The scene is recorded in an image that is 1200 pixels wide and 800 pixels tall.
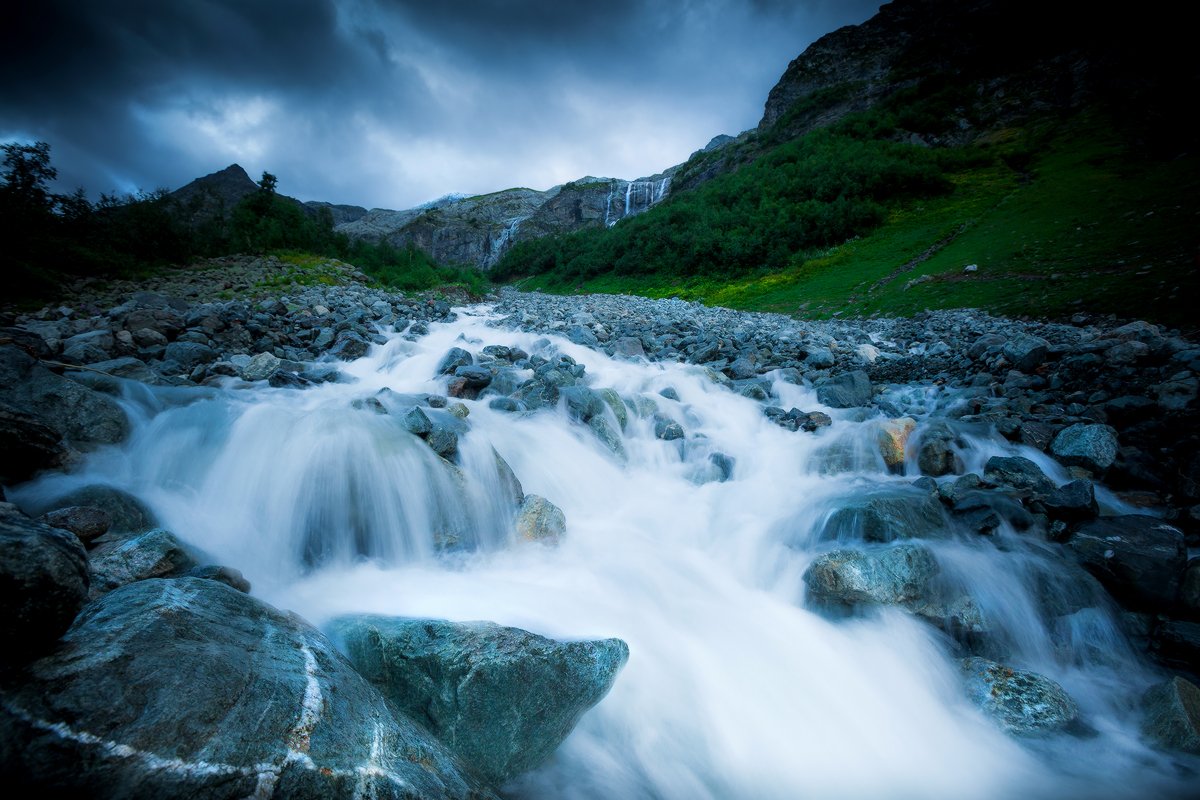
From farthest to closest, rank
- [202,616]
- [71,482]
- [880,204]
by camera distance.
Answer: [880,204] → [71,482] → [202,616]

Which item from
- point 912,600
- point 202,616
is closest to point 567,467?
point 912,600

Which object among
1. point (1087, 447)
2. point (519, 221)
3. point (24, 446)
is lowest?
point (24, 446)

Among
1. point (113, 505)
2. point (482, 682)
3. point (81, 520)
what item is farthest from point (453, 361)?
point (482, 682)

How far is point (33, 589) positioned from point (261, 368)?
276 inches

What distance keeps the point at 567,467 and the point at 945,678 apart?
4.34 m

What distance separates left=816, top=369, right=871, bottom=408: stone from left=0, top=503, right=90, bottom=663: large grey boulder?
8572 millimetres

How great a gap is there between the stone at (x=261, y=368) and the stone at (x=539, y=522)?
515cm

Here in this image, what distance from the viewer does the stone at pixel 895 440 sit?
579cm

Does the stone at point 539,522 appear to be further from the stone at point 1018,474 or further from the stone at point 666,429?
the stone at point 1018,474

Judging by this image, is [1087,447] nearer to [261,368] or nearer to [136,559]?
[136,559]

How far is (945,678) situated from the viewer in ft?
11.4

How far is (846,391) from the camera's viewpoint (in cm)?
782

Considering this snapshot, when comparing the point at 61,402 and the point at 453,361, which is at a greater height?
the point at 453,361

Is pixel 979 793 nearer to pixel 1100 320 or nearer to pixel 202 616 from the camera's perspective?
pixel 202 616
